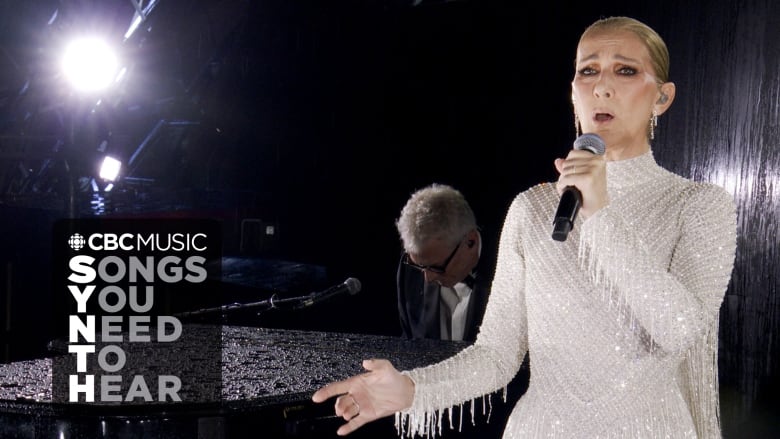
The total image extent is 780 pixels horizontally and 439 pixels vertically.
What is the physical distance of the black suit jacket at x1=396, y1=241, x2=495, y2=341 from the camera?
119 inches

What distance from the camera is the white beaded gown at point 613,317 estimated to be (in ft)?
3.08

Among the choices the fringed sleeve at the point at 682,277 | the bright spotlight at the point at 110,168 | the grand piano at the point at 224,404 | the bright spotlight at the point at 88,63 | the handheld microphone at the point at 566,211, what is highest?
the bright spotlight at the point at 88,63

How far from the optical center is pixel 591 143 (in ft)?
3.23

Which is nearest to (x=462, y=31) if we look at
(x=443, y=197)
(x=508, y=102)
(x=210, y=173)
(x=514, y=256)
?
(x=508, y=102)

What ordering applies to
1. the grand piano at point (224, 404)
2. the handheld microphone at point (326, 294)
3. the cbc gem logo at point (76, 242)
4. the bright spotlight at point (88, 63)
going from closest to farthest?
1. the grand piano at point (224, 404)
2. the handheld microphone at point (326, 294)
3. the bright spotlight at point (88, 63)
4. the cbc gem logo at point (76, 242)

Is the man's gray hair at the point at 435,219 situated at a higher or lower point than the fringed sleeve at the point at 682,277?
higher

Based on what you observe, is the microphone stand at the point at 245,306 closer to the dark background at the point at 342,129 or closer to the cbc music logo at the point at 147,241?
the dark background at the point at 342,129

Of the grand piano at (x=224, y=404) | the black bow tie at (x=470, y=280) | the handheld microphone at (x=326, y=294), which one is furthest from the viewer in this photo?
the black bow tie at (x=470, y=280)

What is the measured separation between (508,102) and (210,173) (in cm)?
252

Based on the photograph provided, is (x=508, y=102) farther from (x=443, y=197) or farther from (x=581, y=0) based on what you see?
(x=443, y=197)

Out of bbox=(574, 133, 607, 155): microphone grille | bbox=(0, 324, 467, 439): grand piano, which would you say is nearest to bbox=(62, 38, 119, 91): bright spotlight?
bbox=(0, 324, 467, 439): grand piano

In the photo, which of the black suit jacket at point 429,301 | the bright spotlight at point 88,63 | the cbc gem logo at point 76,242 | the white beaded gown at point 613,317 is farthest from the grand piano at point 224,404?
the bright spotlight at point 88,63

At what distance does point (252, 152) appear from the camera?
5320 millimetres

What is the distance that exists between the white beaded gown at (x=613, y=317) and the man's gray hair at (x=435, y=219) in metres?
1.98
